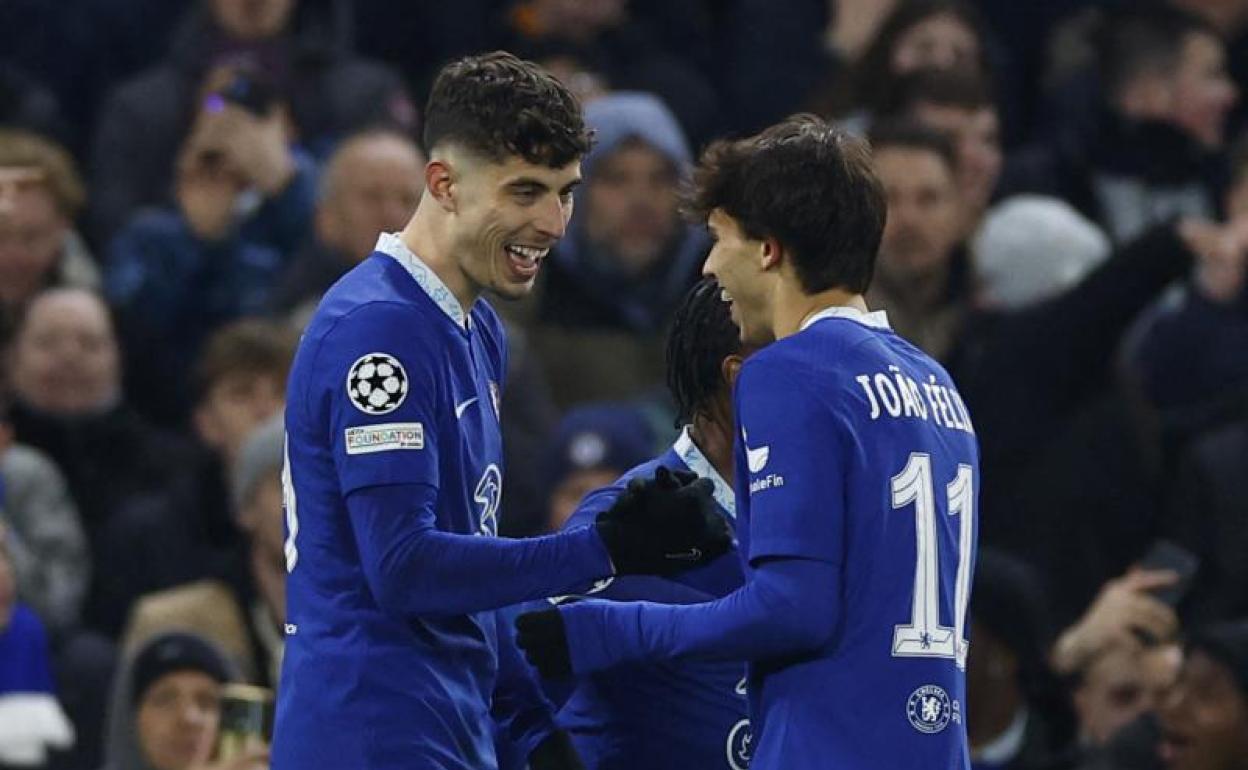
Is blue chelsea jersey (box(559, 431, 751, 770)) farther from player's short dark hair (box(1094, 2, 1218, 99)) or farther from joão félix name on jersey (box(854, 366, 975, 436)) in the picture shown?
player's short dark hair (box(1094, 2, 1218, 99))

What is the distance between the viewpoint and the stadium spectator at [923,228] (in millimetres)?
9453

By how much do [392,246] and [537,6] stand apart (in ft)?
20.0

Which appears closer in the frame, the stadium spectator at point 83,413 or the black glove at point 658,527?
the black glove at point 658,527

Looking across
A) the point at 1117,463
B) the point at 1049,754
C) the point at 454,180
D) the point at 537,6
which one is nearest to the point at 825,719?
the point at 454,180

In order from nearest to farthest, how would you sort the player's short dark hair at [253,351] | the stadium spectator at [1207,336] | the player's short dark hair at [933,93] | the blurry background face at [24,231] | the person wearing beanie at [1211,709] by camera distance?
the person wearing beanie at [1211,709] < the stadium spectator at [1207,336] < the player's short dark hair at [253,351] < the blurry background face at [24,231] < the player's short dark hair at [933,93]

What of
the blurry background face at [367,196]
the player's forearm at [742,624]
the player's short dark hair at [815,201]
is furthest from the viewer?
the blurry background face at [367,196]

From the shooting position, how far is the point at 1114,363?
9.22 metres

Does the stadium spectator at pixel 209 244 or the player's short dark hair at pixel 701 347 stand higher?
the stadium spectator at pixel 209 244

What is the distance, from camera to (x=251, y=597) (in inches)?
336

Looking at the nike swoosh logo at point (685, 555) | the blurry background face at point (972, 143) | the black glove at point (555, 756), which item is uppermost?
the blurry background face at point (972, 143)

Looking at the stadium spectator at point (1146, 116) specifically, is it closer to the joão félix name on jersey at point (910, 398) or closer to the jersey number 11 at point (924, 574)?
the joão félix name on jersey at point (910, 398)

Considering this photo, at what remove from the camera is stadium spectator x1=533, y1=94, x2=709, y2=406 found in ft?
32.6

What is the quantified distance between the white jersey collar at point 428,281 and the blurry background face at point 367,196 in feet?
14.3

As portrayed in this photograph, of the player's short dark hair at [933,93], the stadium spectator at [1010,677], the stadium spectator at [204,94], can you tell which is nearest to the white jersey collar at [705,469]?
the stadium spectator at [1010,677]
